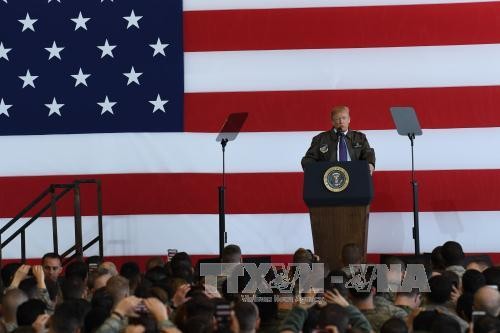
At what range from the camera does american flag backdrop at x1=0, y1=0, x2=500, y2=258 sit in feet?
36.1

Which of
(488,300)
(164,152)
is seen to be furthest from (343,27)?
(488,300)

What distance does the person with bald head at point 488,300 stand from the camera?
5.84 m

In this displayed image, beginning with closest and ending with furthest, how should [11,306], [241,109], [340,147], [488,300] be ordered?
[488,300]
[11,306]
[340,147]
[241,109]

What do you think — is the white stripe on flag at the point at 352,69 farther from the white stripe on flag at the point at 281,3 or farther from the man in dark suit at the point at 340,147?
the man in dark suit at the point at 340,147

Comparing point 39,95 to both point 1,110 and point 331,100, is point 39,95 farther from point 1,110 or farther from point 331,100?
point 331,100

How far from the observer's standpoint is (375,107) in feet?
36.2

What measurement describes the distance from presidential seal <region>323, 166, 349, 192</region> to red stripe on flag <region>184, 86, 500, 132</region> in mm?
2031

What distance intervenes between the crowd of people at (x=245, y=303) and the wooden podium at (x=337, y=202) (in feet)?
3.40

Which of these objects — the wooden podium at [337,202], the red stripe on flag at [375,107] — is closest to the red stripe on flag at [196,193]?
the red stripe on flag at [375,107]

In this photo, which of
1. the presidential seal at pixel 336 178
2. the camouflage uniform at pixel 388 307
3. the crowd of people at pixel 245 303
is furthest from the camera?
the presidential seal at pixel 336 178

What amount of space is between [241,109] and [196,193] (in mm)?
916

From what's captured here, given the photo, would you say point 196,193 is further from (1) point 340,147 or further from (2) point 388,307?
(2) point 388,307

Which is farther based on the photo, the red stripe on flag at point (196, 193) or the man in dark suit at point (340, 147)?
the red stripe on flag at point (196, 193)

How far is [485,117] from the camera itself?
10977 millimetres
